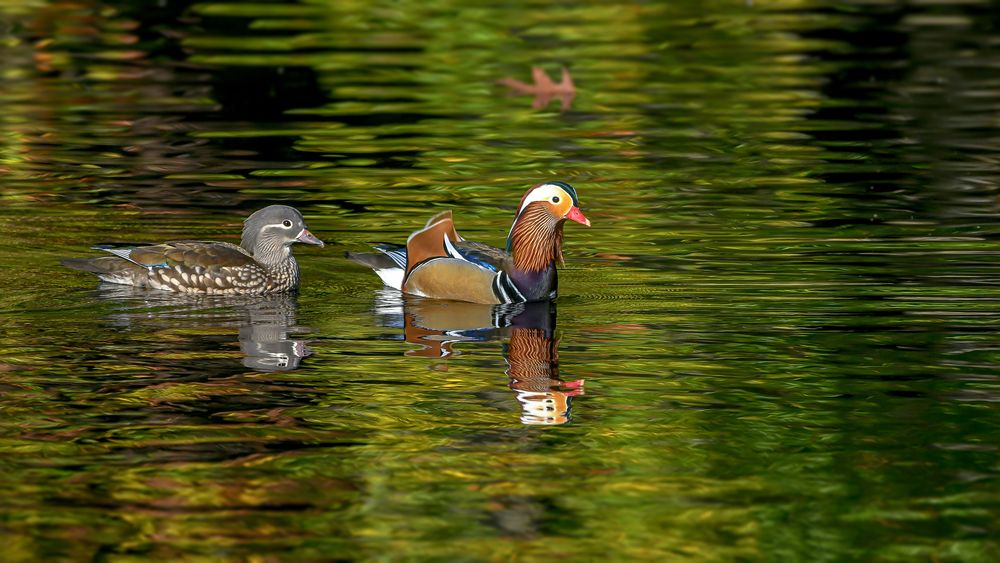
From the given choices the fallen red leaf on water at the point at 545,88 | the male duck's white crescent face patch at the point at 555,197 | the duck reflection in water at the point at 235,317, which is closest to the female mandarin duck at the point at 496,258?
the male duck's white crescent face patch at the point at 555,197

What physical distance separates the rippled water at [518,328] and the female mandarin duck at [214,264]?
0.59ft

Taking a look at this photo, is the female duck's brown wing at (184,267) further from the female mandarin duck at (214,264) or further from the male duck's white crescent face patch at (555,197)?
the male duck's white crescent face patch at (555,197)

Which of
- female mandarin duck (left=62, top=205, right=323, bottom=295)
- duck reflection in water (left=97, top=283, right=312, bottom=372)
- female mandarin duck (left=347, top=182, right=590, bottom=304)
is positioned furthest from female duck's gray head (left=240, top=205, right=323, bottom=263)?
female mandarin duck (left=347, top=182, right=590, bottom=304)

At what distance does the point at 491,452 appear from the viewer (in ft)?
30.5

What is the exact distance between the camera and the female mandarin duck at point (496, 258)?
13.3 m

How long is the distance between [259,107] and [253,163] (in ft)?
13.2

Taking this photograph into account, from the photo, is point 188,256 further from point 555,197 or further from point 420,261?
point 555,197

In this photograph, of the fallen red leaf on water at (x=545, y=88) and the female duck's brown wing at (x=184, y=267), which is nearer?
the female duck's brown wing at (x=184, y=267)

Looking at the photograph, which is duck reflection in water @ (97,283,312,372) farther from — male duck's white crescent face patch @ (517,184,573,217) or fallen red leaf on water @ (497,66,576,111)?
fallen red leaf on water @ (497,66,576,111)

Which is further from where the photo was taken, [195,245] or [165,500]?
[195,245]

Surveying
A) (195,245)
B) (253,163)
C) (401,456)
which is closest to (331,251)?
(195,245)

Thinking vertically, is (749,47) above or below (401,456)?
above

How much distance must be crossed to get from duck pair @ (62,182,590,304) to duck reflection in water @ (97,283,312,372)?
0.12 m

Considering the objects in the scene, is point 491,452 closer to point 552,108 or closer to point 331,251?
point 331,251
